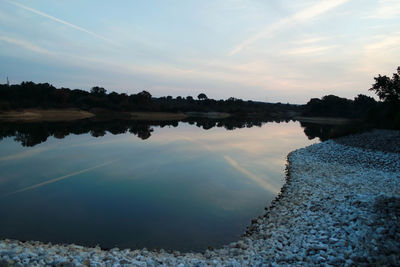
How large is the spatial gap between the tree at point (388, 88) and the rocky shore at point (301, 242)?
26286 mm

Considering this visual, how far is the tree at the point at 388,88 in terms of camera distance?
3247cm

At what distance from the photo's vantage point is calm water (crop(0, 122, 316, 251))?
27.1ft

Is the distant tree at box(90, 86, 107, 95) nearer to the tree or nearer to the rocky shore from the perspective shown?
the tree

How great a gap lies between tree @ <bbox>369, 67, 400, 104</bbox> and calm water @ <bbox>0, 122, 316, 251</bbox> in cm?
2203

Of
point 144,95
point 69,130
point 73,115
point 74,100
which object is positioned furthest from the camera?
point 144,95

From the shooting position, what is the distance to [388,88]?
108 feet

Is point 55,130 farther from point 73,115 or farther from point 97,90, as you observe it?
point 97,90

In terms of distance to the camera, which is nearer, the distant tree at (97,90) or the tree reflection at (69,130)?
the tree reflection at (69,130)

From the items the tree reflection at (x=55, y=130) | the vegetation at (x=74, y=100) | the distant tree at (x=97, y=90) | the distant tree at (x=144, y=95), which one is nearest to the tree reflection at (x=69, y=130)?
the tree reflection at (x=55, y=130)

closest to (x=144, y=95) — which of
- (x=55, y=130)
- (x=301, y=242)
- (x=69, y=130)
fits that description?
(x=69, y=130)

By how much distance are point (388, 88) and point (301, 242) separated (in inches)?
1361

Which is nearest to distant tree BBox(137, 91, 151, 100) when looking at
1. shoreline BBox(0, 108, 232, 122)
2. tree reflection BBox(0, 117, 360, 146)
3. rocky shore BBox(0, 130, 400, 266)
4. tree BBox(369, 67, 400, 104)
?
shoreline BBox(0, 108, 232, 122)

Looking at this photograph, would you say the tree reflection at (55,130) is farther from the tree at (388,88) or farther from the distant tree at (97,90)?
the distant tree at (97,90)

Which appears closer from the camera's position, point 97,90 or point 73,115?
point 73,115
